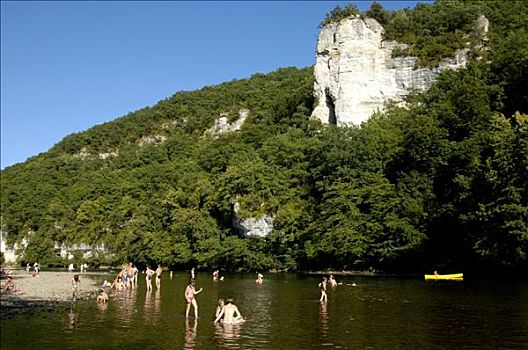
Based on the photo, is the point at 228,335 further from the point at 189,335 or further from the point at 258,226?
the point at 258,226

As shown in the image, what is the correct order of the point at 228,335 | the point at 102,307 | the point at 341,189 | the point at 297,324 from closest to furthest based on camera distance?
the point at 228,335, the point at 297,324, the point at 102,307, the point at 341,189

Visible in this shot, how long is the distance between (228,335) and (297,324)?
Answer: 3.68 metres

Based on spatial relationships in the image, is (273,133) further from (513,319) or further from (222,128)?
(513,319)

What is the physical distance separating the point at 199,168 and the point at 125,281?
197 ft

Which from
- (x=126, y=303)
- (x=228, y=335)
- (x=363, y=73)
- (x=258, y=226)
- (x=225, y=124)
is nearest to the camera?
(x=228, y=335)

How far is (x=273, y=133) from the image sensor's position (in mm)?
99500

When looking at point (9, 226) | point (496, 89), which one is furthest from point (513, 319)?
point (9, 226)

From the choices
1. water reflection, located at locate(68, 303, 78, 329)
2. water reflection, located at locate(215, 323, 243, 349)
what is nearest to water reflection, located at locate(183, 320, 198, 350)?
water reflection, located at locate(215, 323, 243, 349)

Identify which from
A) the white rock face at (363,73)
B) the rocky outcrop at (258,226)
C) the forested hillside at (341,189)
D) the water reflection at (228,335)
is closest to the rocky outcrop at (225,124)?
the forested hillside at (341,189)

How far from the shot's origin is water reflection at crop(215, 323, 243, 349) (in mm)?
17641

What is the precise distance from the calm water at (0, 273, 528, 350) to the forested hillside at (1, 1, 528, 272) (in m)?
18.6

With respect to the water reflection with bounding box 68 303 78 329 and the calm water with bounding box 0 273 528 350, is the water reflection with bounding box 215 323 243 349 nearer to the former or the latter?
the calm water with bounding box 0 273 528 350

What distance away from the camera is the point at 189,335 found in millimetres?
19328

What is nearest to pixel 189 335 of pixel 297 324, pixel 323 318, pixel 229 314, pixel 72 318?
pixel 229 314
